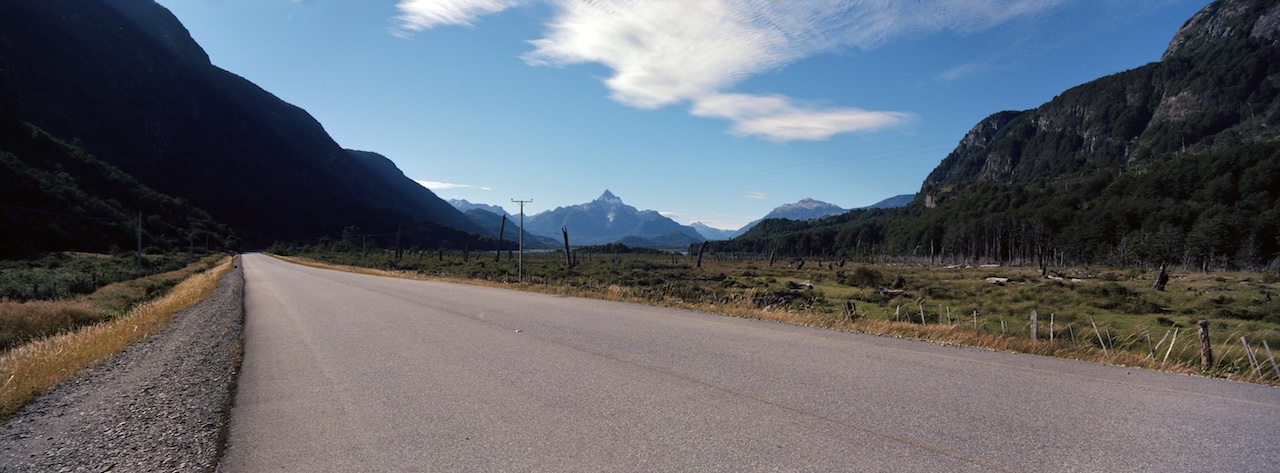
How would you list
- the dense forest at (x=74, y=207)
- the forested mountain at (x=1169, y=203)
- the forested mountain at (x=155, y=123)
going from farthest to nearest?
the forested mountain at (x=155, y=123) < the forested mountain at (x=1169, y=203) < the dense forest at (x=74, y=207)

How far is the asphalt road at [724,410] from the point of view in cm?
471

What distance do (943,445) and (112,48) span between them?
7654 inches

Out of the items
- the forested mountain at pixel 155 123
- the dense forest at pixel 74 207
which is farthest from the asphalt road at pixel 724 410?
the forested mountain at pixel 155 123

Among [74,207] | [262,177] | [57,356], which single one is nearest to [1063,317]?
[57,356]

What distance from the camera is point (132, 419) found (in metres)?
6.54

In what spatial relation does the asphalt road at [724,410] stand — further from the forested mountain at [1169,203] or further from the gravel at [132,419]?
the forested mountain at [1169,203]

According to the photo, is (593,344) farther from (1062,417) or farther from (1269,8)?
(1269,8)

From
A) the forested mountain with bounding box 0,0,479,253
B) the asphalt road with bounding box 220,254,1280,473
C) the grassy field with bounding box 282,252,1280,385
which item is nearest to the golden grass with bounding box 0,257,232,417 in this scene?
the asphalt road with bounding box 220,254,1280,473

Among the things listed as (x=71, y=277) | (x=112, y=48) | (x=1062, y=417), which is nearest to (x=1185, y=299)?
(x=1062, y=417)

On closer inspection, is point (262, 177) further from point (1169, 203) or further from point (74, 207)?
point (1169, 203)

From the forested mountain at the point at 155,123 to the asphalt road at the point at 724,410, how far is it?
85.0 meters

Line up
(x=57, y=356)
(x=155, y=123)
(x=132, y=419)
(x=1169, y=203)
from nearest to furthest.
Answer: (x=132, y=419), (x=57, y=356), (x=1169, y=203), (x=155, y=123)

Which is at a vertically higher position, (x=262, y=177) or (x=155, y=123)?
(x=155, y=123)

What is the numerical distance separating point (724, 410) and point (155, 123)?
177 meters
